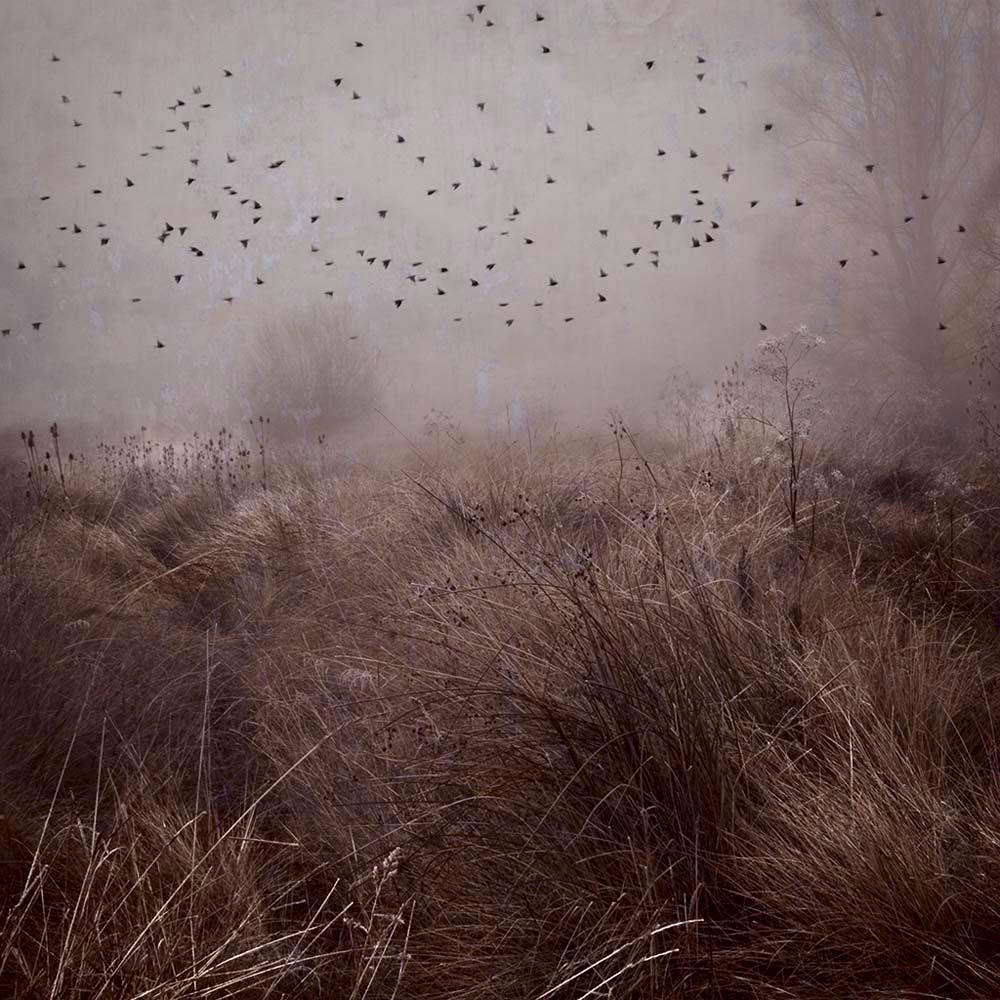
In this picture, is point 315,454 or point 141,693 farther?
point 315,454

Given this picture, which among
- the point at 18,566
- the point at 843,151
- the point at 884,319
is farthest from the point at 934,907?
the point at 843,151

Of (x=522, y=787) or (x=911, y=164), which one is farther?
(x=911, y=164)

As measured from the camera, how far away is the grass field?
1.45m

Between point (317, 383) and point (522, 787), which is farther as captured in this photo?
point (317, 383)

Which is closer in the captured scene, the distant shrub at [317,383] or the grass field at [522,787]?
the grass field at [522,787]

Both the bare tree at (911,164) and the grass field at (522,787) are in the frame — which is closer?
the grass field at (522,787)

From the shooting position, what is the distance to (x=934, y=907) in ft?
4.75

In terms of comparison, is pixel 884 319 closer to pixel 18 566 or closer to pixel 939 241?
pixel 939 241

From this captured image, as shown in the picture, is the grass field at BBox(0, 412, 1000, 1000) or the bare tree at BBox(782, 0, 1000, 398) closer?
the grass field at BBox(0, 412, 1000, 1000)

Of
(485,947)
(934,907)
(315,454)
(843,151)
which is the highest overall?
(843,151)

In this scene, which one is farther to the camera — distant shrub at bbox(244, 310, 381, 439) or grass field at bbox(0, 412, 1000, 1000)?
distant shrub at bbox(244, 310, 381, 439)

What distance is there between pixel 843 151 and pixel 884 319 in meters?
1.89

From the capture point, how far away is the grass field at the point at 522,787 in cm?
145

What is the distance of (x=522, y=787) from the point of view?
186cm
